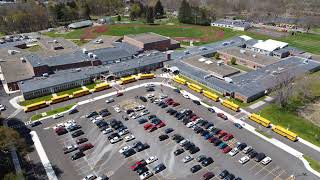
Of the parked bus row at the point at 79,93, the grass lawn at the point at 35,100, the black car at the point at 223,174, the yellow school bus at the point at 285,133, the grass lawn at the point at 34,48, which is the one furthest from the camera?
the grass lawn at the point at 34,48

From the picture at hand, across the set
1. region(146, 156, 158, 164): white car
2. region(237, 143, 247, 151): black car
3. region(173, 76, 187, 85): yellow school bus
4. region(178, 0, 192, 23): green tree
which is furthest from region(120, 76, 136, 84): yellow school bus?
region(178, 0, 192, 23): green tree

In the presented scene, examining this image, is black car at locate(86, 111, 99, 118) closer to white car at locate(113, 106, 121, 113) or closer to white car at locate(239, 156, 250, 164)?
white car at locate(113, 106, 121, 113)

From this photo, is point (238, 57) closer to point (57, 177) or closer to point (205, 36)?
point (205, 36)

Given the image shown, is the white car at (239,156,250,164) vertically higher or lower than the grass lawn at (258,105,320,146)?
lower

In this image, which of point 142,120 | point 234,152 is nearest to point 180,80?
point 142,120

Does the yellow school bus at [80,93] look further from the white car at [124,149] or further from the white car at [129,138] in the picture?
the white car at [124,149]

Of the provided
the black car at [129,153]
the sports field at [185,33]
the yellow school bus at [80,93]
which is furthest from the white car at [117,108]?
the sports field at [185,33]
